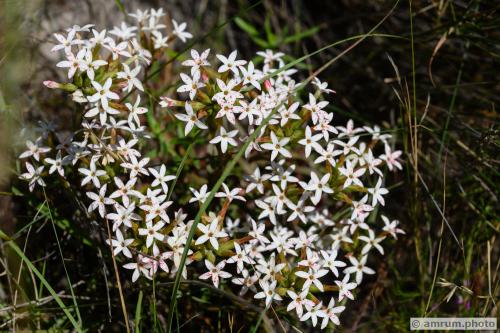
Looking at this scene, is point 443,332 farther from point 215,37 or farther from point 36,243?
point 215,37

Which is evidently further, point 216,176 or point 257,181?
point 216,176

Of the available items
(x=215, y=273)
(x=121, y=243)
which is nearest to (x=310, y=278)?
(x=215, y=273)

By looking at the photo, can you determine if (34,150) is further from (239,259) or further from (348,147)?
(348,147)

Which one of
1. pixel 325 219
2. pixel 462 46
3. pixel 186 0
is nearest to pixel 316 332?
pixel 325 219

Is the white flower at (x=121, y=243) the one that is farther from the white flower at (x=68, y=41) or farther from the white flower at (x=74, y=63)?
the white flower at (x=68, y=41)

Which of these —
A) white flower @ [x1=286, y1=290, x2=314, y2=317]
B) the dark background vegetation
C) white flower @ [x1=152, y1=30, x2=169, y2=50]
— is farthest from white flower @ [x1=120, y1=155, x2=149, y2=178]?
white flower @ [x1=286, y1=290, x2=314, y2=317]

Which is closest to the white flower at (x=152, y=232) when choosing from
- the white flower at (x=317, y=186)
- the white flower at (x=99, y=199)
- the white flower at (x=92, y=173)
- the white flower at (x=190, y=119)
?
the white flower at (x=99, y=199)
